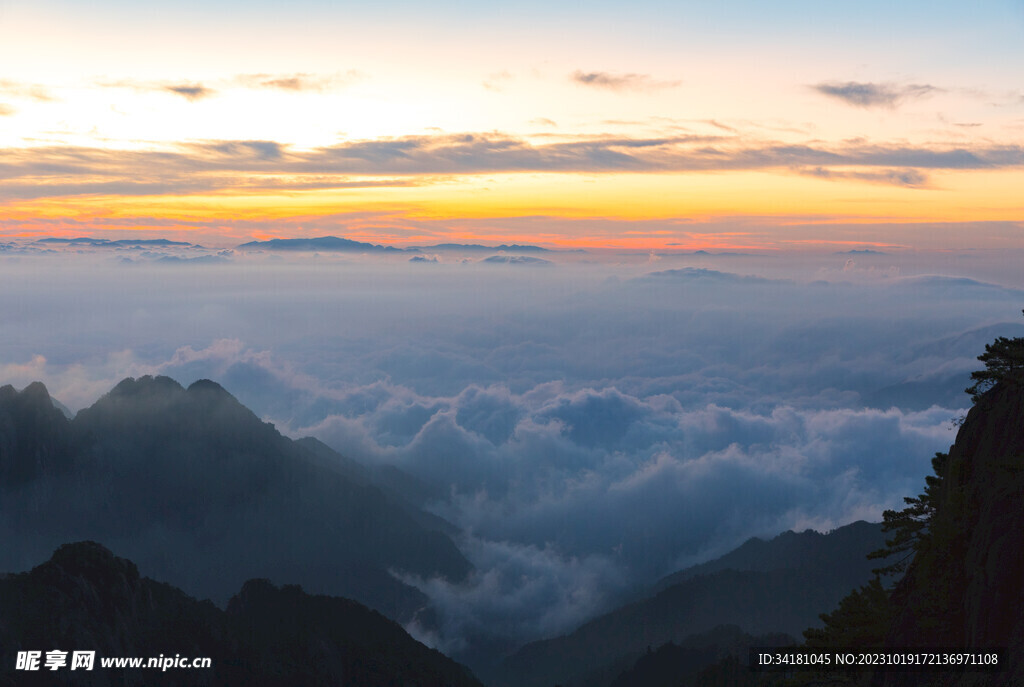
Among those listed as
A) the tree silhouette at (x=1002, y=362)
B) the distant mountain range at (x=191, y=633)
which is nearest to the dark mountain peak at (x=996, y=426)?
the tree silhouette at (x=1002, y=362)

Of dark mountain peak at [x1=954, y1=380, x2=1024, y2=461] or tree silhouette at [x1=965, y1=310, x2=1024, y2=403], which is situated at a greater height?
tree silhouette at [x1=965, y1=310, x2=1024, y2=403]

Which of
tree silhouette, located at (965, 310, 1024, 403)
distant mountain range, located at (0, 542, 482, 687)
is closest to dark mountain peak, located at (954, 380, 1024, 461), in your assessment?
tree silhouette, located at (965, 310, 1024, 403)

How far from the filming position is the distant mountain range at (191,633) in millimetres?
130625

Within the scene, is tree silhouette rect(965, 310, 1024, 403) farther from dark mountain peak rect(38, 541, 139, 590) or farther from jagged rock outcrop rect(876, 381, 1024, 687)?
dark mountain peak rect(38, 541, 139, 590)

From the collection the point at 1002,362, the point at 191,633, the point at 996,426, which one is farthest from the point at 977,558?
the point at 191,633

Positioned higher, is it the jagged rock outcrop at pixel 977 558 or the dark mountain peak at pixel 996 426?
the dark mountain peak at pixel 996 426

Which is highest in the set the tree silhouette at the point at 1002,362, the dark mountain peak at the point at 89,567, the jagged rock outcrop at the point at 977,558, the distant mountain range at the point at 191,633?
the tree silhouette at the point at 1002,362

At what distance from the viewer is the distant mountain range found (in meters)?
131

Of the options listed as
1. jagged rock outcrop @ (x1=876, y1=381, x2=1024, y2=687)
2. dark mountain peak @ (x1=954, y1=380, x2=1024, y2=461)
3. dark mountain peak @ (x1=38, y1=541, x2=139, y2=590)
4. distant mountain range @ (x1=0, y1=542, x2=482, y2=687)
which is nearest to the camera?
jagged rock outcrop @ (x1=876, y1=381, x2=1024, y2=687)

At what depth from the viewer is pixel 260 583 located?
578ft

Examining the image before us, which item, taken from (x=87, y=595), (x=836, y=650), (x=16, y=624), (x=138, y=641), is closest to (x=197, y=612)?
(x=138, y=641)

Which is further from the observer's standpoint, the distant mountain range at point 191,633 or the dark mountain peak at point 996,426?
the distant mountain range at point 191,633

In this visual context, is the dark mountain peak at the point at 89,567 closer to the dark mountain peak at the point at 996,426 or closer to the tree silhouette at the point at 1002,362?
the dark mountain peak at the point at 996,426

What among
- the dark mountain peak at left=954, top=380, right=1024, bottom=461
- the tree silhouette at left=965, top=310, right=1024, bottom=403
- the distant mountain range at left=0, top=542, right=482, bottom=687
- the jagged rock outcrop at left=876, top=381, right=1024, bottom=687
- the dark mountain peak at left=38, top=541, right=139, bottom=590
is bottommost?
the distant mountain range at left=0, top=542, right=482, bottom=687
